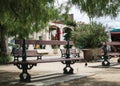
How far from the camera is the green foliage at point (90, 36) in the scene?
25.3 m

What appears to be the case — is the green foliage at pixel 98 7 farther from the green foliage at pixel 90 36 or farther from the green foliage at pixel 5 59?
the green foliage at pixel 90 36

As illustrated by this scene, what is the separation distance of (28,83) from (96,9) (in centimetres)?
320

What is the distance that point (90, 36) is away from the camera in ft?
83.1

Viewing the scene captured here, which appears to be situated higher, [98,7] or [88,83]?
[98,7]

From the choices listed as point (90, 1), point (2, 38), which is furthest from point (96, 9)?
point (2, 38)

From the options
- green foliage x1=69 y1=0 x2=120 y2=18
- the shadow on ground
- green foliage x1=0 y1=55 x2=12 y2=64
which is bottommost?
the shadow on ground

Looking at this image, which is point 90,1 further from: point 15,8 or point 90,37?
point 90,37

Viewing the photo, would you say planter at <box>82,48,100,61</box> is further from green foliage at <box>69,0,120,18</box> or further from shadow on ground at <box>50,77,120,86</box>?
green foliage at <box>69,0,120,18</box>

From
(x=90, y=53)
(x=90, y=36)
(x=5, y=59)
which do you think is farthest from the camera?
(x=90, y=36)

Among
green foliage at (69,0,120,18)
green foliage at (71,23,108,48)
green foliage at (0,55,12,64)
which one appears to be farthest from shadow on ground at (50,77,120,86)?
green foliage at (71,23,108,48)

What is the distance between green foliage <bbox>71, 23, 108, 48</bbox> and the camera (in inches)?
998

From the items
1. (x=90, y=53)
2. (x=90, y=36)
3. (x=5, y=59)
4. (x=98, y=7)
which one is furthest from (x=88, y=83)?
(x=90, y=36)

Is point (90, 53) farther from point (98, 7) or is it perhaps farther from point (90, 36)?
point (98, 7)

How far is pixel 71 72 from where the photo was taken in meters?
14.6
